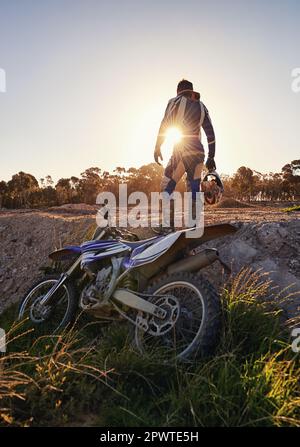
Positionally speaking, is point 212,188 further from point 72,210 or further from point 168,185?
point 72,210

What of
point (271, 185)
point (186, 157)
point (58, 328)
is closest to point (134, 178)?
point (271, 185)

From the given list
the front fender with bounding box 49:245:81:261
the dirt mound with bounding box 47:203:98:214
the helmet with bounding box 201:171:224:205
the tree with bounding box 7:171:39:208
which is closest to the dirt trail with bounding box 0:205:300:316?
the helmet with bounding box 201:171:224:205

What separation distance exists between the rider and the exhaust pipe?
2.24 metres

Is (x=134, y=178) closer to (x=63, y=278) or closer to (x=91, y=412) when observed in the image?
(x=63, y=278)

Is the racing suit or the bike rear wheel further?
the racing suit

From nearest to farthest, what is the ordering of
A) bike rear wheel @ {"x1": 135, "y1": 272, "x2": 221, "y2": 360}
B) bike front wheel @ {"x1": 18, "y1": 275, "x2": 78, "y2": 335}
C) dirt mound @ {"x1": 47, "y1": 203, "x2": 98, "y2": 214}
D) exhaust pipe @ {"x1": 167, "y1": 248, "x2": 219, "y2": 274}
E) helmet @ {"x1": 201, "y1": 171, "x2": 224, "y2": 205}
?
bike rear wheel @ {"x1": 135, "y1": 272, "x2": 221, "y2": 360} → exhaust pipe @ {"x1": 167, "y1": 248, "x2": 219, "y2": 274} → bike front wheel @ {"x1": 18, "y1": 275, "x2": 78, "y2": 335} → helmet @ {"x1": 201, "y1": 171, "x2": 224, "y2": 205} → dirt mound @ {"x1": 47, "y1": 203, "x2": 98, "y2": 214}

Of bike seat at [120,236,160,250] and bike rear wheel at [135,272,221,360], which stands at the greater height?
bike seat at [120,236,160,250]

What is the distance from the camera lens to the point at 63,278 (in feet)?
16.4

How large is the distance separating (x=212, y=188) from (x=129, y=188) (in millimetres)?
20139

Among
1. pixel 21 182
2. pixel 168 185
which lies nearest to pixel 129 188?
pixel 21 182

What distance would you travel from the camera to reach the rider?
6.20 m

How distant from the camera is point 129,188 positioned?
85.6 feet

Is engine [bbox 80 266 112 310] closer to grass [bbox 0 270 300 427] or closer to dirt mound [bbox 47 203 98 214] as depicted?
grass [bbox 0 270 300 427]

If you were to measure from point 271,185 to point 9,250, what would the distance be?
2445cm
